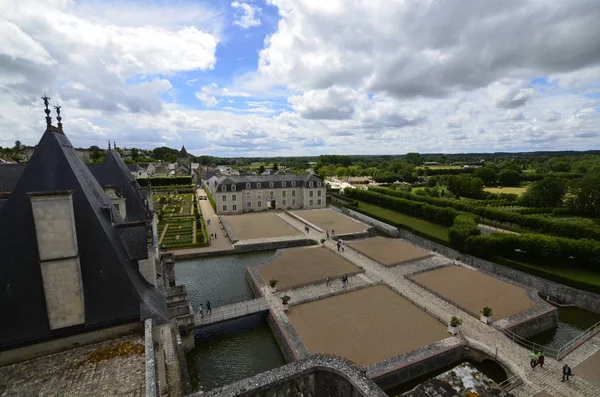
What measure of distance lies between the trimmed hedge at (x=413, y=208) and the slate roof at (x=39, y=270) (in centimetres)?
3245

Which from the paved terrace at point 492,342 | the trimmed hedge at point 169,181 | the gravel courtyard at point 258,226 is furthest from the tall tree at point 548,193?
the trimmed hedge at point 169,181

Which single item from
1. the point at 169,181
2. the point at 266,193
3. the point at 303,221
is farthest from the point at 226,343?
the point at 169,181

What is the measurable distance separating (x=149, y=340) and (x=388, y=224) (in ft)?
108

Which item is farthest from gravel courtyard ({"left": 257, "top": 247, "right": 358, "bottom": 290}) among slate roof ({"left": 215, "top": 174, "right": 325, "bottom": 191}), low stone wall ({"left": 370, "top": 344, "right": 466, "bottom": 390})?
slate roof ({"left": 215, "top": 174, "right": 325, "bottom": 191})

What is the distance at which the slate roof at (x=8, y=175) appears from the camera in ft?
63.4

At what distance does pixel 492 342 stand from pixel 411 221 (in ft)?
75.4

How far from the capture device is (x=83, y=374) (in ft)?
23.6

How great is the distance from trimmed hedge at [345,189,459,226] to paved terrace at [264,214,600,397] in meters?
11.2

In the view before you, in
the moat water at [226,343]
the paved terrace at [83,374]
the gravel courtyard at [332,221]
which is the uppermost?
the paved terrace at [83,374]

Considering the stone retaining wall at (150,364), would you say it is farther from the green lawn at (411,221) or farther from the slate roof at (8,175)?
the green lawn at (411,221)

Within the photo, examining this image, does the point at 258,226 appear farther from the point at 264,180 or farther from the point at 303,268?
the point at 303,268

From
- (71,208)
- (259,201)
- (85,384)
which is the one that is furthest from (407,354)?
(259,201)

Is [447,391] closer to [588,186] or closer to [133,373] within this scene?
[133,373]

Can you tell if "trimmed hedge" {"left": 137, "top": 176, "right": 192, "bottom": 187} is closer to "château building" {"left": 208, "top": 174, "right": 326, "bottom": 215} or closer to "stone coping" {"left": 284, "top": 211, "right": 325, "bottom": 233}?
"château building" {"left": 208, "top": 174, "right": 326, "bottom": 215}
